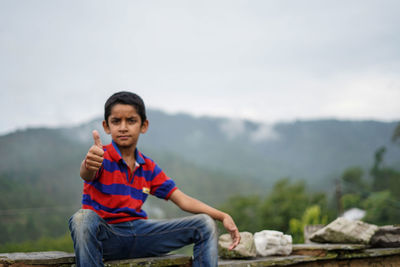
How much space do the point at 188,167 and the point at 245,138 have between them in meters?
56.5

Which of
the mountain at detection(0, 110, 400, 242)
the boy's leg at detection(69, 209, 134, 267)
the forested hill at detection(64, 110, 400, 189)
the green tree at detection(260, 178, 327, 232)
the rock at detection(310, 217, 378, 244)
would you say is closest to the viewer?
the boy's leg at detection(69, 209, 134, 267)

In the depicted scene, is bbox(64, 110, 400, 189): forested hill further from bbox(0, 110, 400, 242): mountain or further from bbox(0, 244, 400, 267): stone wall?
bbox(0, 244, 400, 267): stone wall

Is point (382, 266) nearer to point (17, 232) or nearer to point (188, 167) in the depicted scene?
point (17, 232)

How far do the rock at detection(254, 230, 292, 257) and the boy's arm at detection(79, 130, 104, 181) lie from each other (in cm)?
171

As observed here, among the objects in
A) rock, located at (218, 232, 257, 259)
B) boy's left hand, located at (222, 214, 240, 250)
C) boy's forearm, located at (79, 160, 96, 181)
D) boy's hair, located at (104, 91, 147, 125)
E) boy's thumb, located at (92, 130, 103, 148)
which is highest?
boy's hair, located at (104, 91, 147, 125)

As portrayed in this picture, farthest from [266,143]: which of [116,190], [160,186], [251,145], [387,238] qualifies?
[116,190]

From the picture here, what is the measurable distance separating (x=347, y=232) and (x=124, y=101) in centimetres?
234

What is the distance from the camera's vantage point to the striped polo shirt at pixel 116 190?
2131 millimetres

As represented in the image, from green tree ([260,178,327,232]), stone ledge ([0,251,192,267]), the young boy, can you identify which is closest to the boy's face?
the young boy

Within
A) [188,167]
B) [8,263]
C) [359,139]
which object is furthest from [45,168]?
[359,139]

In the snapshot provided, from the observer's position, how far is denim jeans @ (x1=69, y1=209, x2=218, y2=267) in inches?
79.1

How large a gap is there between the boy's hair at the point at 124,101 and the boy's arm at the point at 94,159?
0.41 meters

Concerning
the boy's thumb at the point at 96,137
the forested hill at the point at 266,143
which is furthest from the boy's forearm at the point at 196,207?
the forested hill at the point at 266,143

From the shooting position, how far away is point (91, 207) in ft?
7.00
